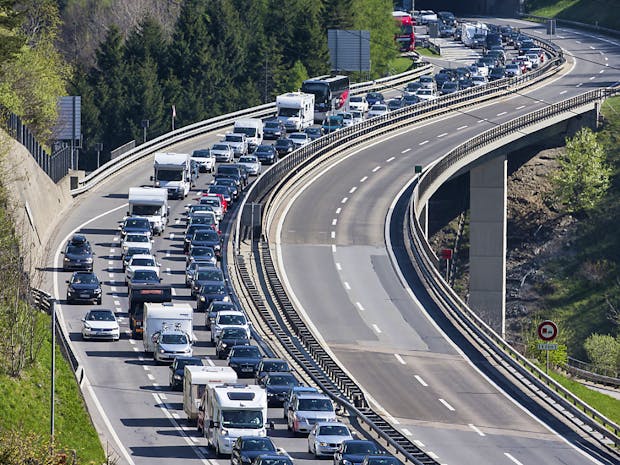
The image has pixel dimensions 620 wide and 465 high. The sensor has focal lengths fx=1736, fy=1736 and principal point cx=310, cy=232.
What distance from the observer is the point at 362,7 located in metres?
199

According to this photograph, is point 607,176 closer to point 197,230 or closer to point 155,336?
point 197,230

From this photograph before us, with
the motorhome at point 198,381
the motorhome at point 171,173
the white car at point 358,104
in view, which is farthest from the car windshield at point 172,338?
the white car at point 358,104

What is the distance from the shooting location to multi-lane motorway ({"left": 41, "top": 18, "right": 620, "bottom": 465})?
2453 inches

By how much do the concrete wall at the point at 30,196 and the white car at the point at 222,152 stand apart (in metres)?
16.8

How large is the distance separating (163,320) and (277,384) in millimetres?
8467

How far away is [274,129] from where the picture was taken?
130875 millimetres

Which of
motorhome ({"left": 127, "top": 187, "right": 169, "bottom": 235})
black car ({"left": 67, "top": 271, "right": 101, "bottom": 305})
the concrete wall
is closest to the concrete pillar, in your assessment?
motorhome ({"left": 127, "top": 187, "right": 169, "bottom": 235})

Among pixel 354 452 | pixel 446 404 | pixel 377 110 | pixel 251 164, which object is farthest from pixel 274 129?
pixel 354 452

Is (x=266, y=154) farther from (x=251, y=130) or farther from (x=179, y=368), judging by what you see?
(x=179, y=368)

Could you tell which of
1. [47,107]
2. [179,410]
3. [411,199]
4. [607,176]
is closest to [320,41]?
[607,176]

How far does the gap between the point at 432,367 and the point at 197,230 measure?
2133 centimetres

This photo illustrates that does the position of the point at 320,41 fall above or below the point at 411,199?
above

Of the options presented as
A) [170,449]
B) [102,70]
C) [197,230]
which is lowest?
[170,449]

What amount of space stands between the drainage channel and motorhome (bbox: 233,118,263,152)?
3103cm
